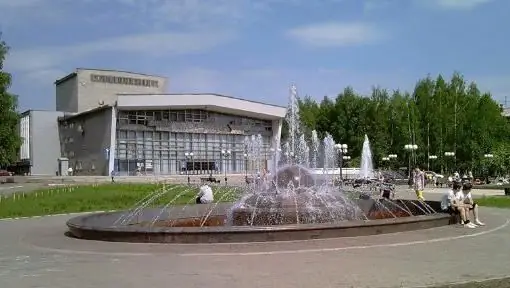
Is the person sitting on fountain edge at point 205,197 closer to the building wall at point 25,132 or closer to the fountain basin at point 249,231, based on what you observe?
the fountain basin at point 249,231

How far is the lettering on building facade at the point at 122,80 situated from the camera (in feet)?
296

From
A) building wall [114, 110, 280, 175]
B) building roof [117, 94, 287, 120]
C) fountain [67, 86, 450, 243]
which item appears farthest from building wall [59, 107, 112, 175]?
fountain [67, 86, 450, 243]

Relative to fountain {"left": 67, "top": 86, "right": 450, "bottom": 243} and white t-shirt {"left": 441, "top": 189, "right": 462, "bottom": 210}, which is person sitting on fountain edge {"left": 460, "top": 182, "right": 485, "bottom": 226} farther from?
fountain {"left": 67, "top": 86, "right": 450, "bottom": 243}

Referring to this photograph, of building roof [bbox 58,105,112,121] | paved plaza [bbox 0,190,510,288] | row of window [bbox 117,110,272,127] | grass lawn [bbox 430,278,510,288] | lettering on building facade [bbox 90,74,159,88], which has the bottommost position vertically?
paved plaza [bbox 0,190,510,288]

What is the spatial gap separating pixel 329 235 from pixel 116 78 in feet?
269

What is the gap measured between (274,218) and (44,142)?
256 feet

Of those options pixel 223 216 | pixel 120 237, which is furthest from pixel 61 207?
pixel 120 237

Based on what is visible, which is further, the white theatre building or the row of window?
the row of window

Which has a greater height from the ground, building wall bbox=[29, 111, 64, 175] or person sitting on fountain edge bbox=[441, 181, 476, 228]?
building wall bbox=[29, 111, 64, 175]

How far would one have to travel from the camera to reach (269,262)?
10211 mm

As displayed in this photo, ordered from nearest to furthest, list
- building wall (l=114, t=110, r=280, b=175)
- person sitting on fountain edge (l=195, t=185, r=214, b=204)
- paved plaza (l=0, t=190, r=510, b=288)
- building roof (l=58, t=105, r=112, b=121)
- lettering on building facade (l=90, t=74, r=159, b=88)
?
paved plaza (l=0, t=190, r=510, b=288), person sitting on fountain edge (l=195, t=185, r=214, b=204), building wall (l=114, t=110, r=280, b=175), building roof (l=58, t=105, r=112, b=121), lettering on building facade (l=90, t=74, r=159, b=88)

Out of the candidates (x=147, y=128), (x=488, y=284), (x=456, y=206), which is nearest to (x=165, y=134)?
(x=147, y=128)

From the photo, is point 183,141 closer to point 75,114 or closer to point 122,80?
point 75,114

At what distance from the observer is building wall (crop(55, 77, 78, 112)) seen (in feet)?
294
